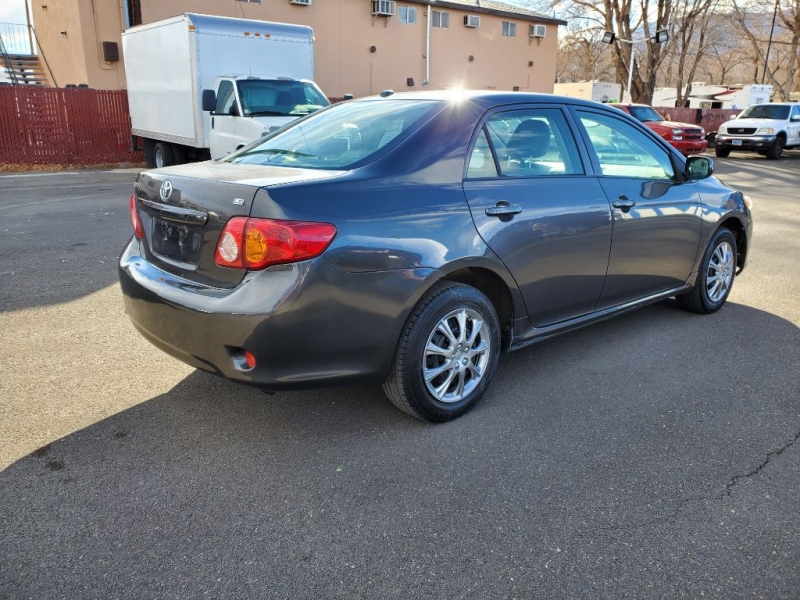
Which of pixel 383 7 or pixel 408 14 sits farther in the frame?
pixel 408 14

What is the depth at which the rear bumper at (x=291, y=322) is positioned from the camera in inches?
110

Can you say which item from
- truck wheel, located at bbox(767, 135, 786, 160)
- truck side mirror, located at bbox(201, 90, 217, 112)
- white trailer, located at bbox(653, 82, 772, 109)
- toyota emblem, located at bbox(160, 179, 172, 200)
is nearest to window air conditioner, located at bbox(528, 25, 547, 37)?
truck wheel, located at bbox(767, 135, 786, 160)

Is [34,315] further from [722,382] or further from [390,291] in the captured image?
[722,382]

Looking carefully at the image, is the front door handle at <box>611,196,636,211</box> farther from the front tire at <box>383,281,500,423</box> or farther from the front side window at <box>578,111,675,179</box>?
the front tire at <box>383,281,500,423</box>

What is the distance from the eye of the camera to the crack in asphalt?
8.48ft

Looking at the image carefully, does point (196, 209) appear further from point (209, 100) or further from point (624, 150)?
point (209, 100)

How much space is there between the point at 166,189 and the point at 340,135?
993 millimetres

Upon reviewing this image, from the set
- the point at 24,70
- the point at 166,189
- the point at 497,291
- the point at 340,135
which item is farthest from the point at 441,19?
the point at 166,189

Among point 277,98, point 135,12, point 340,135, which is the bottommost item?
point 340,135

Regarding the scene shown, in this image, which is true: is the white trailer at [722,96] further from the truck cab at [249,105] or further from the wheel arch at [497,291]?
the wheel arch at [497,291]

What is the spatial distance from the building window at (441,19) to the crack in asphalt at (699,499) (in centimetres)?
2703

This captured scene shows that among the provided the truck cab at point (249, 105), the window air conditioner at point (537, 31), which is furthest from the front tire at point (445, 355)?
the window air conditioner at point (537, 31)

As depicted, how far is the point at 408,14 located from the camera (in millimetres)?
26344

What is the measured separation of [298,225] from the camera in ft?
9.10
